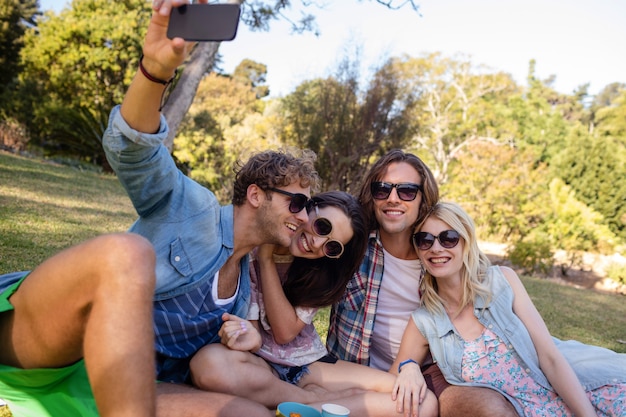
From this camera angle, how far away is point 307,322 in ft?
9.78

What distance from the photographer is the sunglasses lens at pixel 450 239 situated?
3002mm

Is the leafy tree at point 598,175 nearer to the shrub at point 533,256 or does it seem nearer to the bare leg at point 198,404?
the shrub at point 533,256

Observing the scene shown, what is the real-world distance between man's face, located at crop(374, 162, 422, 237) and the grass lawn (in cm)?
193

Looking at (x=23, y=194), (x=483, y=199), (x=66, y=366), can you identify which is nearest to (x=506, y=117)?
(x=483, y=199)

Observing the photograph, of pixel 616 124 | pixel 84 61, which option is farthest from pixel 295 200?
pixel 616 124

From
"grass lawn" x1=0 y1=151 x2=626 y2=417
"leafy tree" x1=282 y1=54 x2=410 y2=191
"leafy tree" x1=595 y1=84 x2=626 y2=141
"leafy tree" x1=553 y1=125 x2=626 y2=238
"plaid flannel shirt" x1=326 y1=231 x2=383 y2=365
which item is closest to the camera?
"plaid flannel shirt" x1=326 y1=231 x2=383 y2=365

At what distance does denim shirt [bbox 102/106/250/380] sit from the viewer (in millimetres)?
2178

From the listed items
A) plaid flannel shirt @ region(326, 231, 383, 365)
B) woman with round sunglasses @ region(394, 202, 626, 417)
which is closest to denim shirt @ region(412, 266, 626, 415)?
woman with round sunglasses @ region(394, 202, 626, 417)

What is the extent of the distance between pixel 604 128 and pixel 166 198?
116 ft

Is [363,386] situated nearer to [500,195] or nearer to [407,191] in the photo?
[407,191]

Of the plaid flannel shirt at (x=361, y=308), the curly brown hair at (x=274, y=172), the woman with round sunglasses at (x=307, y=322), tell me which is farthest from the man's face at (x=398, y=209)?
the curly brown hair at (x=274, y=172)

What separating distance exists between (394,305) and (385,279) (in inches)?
6.8

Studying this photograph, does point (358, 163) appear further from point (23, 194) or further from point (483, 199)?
point (23, 194)

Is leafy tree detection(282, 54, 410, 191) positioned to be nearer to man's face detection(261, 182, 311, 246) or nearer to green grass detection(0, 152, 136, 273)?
green grass detection(0, 152, 136, 273)
